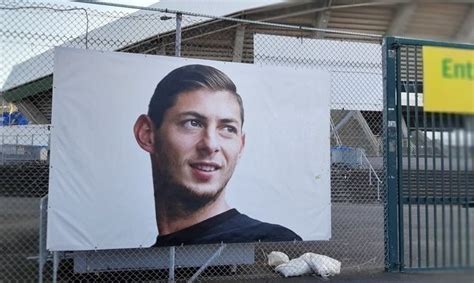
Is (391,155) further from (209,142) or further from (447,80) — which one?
(209,142)

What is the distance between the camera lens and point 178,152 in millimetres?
4914

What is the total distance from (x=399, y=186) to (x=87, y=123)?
3756 millimetres

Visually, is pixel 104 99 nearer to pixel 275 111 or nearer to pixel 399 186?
pixel 275 111

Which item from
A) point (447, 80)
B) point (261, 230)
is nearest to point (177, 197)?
point (261, 230)

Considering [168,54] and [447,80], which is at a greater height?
[168,54]

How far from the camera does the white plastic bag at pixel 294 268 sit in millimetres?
5367

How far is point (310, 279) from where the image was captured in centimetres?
530

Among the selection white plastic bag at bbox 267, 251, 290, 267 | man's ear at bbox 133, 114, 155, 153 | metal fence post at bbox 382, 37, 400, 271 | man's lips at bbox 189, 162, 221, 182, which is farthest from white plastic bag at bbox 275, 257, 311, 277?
man's ear at bbox 133, 114, 155, 153

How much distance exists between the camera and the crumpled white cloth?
17.6ft

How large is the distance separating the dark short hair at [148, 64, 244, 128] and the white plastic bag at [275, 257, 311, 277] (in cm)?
184

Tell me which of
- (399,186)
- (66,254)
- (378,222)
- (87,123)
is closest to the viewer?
(87,123)

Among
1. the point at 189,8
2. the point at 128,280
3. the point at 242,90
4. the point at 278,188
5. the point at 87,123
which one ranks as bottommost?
the point at 128,280

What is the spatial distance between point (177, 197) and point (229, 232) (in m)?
0.72

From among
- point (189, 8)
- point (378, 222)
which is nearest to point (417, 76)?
point (378, 222)
